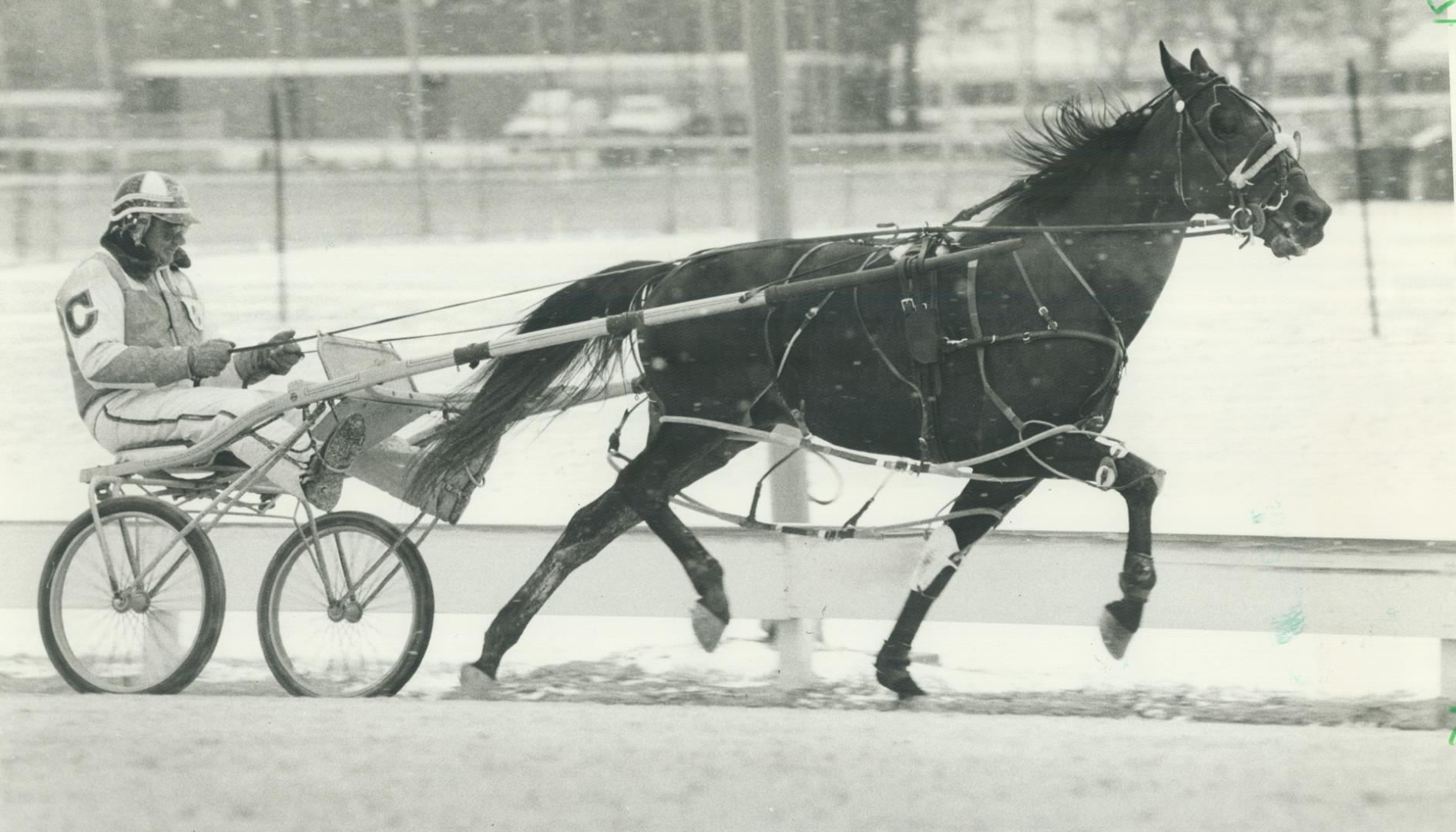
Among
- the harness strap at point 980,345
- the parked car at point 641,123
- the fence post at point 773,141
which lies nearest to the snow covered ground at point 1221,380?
the fence post at point 773,141

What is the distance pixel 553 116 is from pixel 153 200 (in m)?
1.25

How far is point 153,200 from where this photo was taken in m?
4.65

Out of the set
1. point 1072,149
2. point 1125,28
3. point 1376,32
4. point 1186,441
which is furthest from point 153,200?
point 1376,32

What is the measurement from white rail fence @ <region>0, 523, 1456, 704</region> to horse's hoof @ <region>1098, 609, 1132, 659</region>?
27 centimetres

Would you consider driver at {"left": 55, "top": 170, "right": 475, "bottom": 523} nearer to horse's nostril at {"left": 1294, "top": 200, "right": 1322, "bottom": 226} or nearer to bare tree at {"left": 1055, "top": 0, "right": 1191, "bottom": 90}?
bare tree at {"left": 1055, "top": 0, "right": 1191, "bottom": 90}

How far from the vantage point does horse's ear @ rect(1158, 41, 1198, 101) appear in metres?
4.01

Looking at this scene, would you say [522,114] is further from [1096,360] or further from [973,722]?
[973,722]

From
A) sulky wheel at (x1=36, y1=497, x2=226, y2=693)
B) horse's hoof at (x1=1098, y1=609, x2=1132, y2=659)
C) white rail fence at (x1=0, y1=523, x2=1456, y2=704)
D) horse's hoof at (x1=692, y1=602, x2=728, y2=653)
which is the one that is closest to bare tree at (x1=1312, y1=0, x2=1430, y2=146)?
white rail fence at (x1=0, y1=523, x2=1456, y2=704)

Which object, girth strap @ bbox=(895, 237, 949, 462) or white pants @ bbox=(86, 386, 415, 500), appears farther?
white pants @ bbox=(86, 386, 415, 500)

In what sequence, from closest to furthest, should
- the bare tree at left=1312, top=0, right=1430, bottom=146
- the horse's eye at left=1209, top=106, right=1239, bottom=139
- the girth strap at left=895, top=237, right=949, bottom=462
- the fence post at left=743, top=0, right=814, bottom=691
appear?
the horse's eye at left=1209, top=106, right=1239, bottom=139, the girth strap at left=895, top=237, right=949, bottom=462, the bare tree at left=1312, top=0, right=1430, bottom=146, the fence post at left=743, top=0, right=814, bottom=691

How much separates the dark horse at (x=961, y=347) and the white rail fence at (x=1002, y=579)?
0.31 m

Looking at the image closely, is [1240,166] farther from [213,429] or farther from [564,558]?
[213,429]

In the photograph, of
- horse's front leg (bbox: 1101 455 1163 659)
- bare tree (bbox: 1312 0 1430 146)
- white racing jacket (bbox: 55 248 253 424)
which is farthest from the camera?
white racing jacket (bbox: 55 248 253 424)

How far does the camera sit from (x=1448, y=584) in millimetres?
4594
